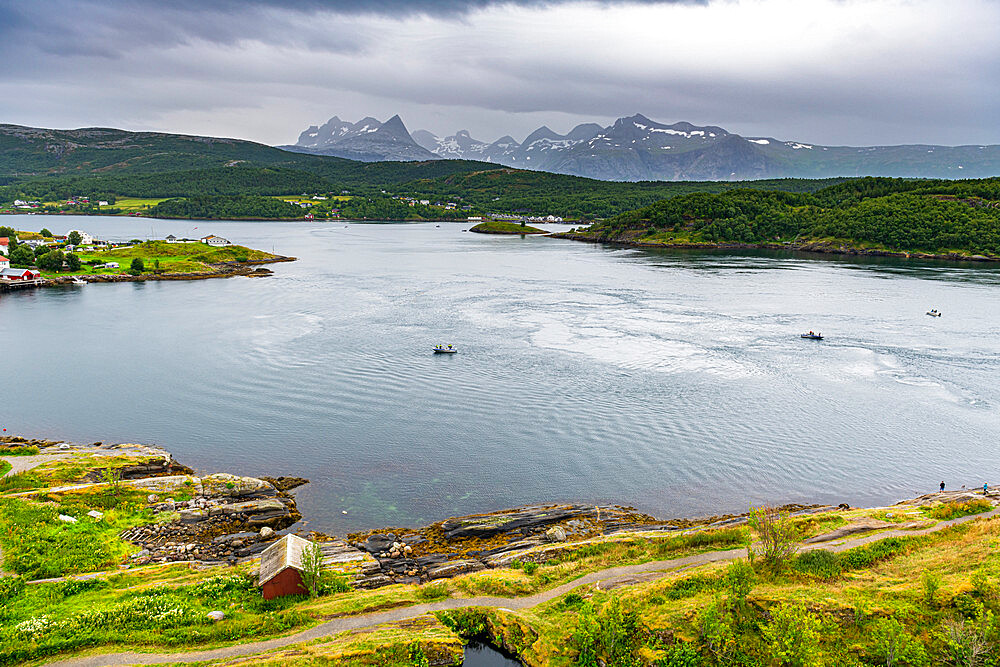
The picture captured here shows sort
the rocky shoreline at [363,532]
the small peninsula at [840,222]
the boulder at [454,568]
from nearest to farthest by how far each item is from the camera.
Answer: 1. the boulder at [454,568]
2. the rocky shoreline at [363,532]
3. the small peninsula at [840,222]

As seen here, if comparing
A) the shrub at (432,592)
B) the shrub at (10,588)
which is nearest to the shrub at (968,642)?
the shrub at (432,592)

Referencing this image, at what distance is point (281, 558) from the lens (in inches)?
861

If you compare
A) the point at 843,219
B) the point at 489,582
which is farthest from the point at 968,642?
the point at 843,219

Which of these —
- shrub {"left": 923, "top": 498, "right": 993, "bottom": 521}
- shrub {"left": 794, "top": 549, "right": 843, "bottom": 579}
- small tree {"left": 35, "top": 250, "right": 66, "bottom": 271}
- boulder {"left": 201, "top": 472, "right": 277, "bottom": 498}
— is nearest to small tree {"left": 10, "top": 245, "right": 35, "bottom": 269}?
small tree {"left": 35, "top": 250, "right": 66, "bottom": 271}

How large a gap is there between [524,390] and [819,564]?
1034 inches

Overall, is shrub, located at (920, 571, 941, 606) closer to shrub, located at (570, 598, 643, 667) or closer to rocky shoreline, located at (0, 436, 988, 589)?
rocky shoreline, located at (0, 436, 988, 589)

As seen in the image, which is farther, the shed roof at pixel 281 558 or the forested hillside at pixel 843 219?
the forested hillside at pixel 843 219

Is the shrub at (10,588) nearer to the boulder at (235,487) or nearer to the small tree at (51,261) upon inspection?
the boulder at (235,487)

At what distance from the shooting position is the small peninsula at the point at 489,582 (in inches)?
725

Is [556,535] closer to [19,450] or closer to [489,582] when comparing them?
[489,582]

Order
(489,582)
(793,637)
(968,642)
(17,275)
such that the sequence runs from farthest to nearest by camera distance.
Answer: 1. (17,275)
2. (489,582)
3. (793,637)
4. (968,642)

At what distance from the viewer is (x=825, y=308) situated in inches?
3061

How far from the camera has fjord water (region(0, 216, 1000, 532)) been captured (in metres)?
33.9

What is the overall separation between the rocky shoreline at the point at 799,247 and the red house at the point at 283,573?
151501 millimetres
